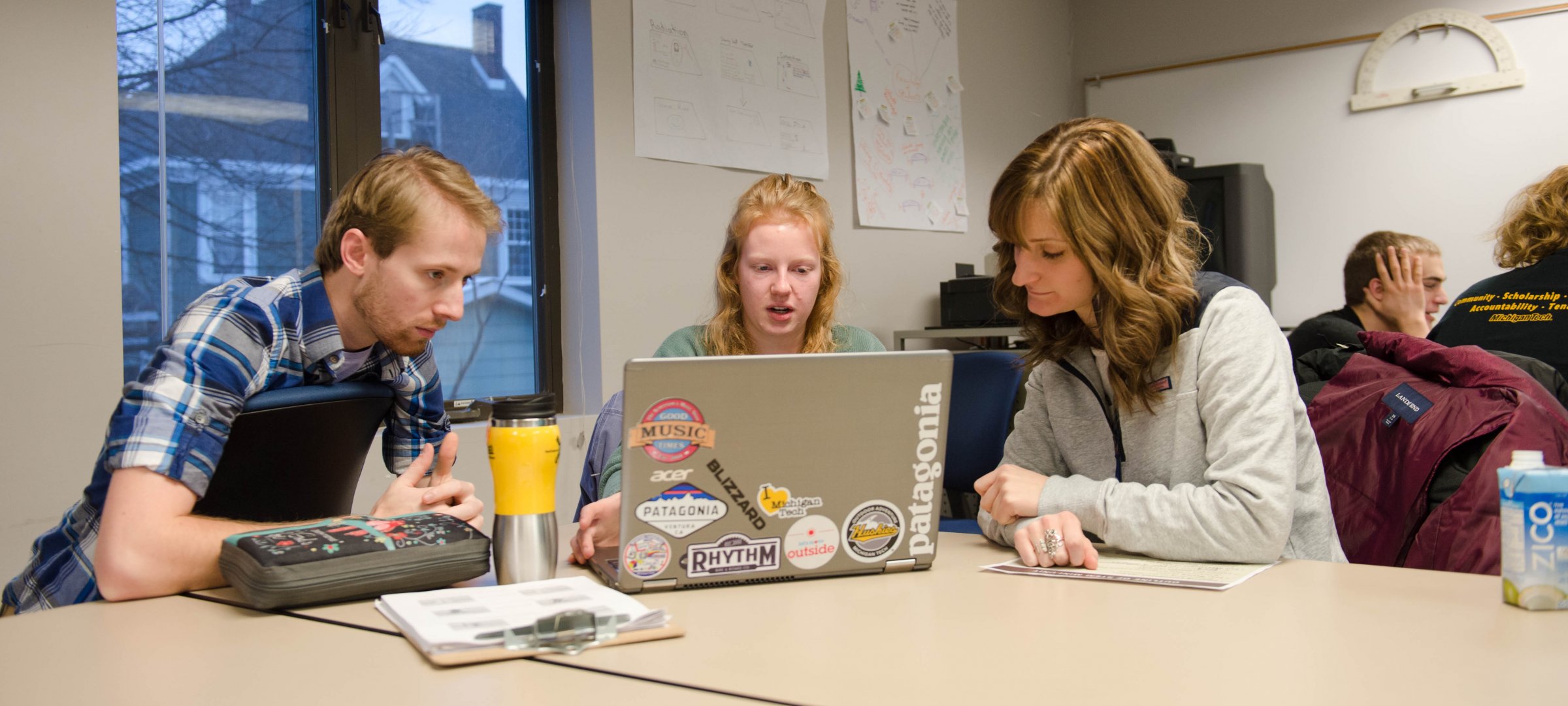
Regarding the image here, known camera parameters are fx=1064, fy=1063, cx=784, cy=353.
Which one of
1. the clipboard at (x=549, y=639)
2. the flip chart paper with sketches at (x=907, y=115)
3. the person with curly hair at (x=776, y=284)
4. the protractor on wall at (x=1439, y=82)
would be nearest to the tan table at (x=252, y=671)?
the clipboard at (x=549, y=639)

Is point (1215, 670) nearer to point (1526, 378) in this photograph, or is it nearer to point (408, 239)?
point (1526, 378)

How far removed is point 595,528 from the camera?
119cm

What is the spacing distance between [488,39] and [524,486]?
2.25m

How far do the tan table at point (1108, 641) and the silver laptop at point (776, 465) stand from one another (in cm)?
3

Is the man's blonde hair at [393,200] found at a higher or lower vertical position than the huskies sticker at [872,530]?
higher

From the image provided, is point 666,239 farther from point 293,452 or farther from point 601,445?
point 293,452

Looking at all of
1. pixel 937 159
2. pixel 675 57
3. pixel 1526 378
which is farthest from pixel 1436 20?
pixel 1526 378

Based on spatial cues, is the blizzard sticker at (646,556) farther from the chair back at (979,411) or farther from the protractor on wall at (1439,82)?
the protractor on wall at (1439,82)

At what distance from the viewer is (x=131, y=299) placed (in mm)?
2215

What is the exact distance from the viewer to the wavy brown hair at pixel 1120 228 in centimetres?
131

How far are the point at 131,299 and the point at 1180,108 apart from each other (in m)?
4.27

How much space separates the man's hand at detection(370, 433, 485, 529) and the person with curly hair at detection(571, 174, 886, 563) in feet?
2.03

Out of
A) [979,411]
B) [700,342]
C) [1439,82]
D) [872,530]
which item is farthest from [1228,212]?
[872,530]

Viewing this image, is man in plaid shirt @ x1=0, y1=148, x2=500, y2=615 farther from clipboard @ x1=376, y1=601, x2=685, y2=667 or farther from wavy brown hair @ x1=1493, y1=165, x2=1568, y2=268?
wavy brown hair @ x1=1493, y1=165, x2=1568, y2=268
